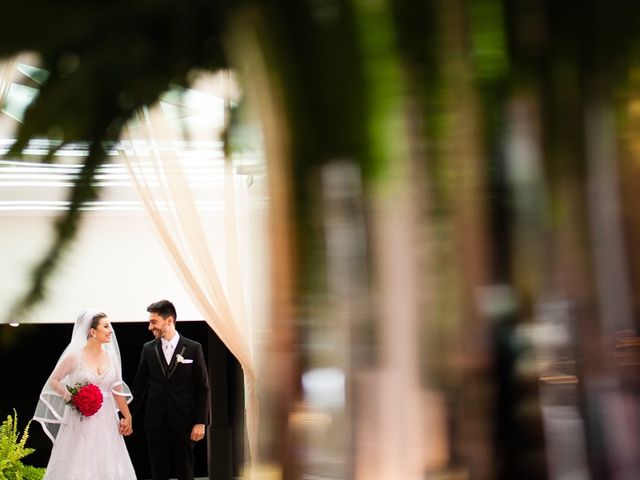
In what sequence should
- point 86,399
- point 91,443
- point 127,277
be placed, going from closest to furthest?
point 86,399, point 91,443, point 127,277

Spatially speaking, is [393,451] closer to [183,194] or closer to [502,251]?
[502,251]

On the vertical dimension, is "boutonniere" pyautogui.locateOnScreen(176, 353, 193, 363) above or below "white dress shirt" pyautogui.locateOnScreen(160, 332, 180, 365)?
below

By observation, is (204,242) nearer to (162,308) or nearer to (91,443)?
(162,308)

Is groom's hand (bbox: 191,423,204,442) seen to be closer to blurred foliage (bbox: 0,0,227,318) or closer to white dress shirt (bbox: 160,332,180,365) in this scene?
white dress shirt (bbox: 160,332,180,365)

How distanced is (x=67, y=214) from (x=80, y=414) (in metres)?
4.84

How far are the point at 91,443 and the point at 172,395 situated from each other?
0.69 metres

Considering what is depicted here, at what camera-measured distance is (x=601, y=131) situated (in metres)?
0.30

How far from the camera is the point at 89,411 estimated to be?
4758 millimetres

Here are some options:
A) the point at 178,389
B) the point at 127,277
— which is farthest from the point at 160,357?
the point at 127,277

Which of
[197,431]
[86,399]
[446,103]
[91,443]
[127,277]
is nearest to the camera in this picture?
[446,103]

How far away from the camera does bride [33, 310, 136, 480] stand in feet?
15.7

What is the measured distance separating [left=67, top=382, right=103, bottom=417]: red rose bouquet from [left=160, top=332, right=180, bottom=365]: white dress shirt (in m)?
0.53

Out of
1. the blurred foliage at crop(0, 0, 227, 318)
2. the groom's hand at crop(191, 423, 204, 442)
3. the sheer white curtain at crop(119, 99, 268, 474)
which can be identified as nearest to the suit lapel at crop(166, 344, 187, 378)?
the groom's hand at crop(191, 423, 204, 442)

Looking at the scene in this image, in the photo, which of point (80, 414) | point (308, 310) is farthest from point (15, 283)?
point (80, 414)
